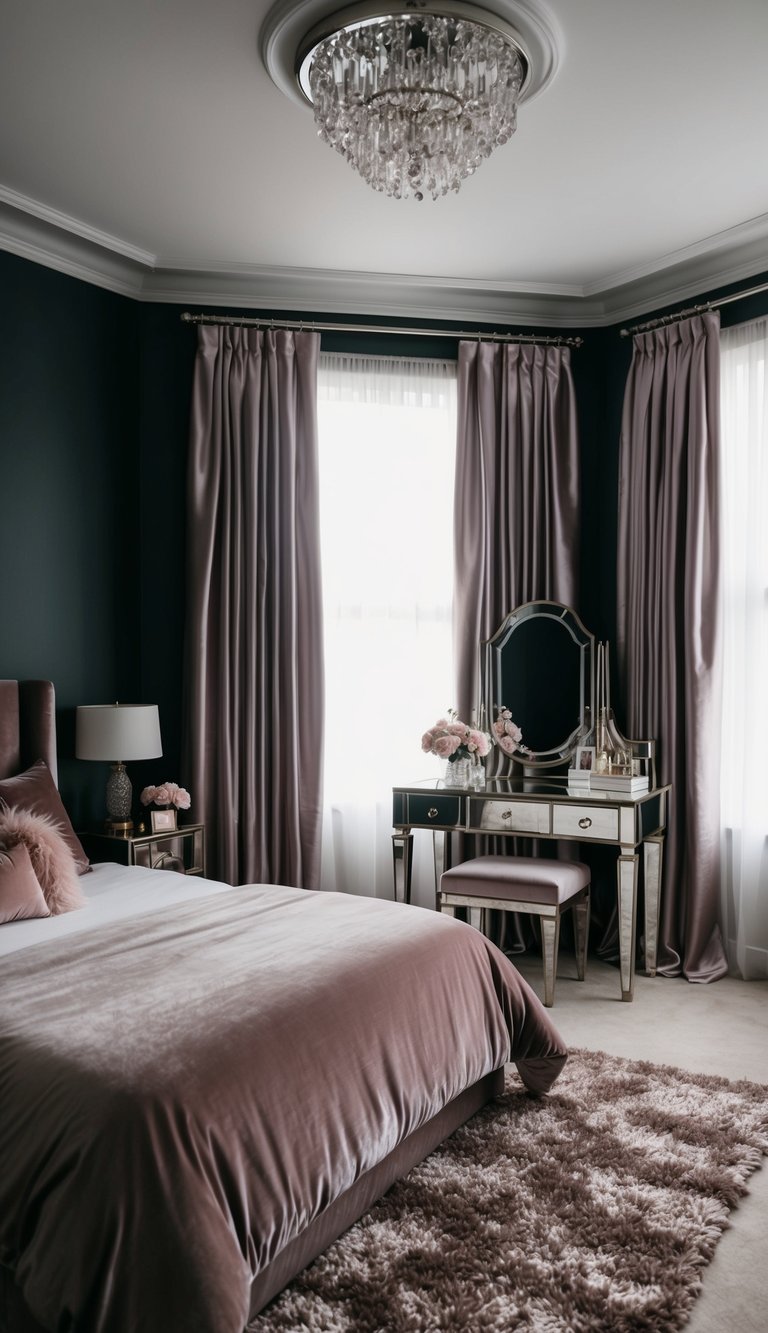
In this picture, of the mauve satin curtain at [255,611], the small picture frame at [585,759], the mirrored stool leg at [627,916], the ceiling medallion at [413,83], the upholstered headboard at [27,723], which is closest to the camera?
the ceiling medallion at [413,83]

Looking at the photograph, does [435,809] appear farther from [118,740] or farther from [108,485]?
[108,485]

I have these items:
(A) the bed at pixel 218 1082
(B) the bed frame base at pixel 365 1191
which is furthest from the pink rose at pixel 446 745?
(B) the bed frame base at pixel 365 1191

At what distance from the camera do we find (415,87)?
8.18 ft

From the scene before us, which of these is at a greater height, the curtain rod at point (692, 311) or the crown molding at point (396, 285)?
the crown molding at point (396, 285)

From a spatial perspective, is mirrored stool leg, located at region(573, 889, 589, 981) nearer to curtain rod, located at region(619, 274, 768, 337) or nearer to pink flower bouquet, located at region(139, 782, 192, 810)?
pink flower bouquet, located at region(139, 782, 192, 810)

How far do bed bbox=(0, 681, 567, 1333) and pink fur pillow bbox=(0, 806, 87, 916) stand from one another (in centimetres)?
6

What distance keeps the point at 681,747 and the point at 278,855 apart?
1823 millimetres

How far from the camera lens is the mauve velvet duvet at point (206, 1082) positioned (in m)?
1.56

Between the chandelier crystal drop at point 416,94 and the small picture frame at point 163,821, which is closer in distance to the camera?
the chandelier crystal drop at point 416,94

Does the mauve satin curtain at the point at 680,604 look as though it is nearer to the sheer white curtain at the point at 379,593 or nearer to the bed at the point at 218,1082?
the sheer white curtain at the point at 379,593

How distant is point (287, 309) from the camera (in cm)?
445

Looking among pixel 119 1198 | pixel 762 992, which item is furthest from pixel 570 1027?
pixel 119 1198

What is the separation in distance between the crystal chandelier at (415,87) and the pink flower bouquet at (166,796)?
2.42m

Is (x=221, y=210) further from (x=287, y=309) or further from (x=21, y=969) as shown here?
(x=21, y=969)
